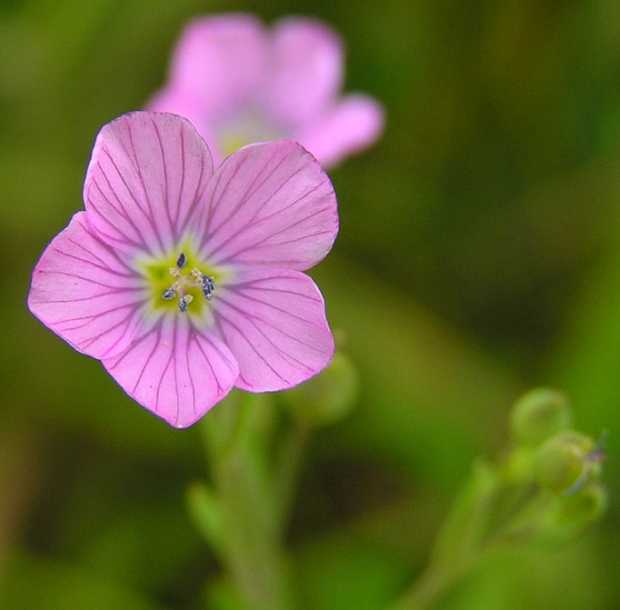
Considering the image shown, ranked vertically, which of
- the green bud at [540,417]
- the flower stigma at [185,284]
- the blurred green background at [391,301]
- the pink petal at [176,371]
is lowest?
the pink petal at [176,371]

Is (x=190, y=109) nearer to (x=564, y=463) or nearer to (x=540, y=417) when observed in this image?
(x=540, y=417)

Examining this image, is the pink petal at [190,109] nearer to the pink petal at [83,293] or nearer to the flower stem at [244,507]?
the flower stem at [244,507]

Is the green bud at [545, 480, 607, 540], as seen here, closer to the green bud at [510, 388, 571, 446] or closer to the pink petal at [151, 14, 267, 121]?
the green bud at [510, 388, 571, 446]

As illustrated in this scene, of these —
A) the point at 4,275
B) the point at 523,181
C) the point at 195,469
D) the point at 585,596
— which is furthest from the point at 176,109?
the point at 585,596

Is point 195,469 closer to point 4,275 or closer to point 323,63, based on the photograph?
point 4,275

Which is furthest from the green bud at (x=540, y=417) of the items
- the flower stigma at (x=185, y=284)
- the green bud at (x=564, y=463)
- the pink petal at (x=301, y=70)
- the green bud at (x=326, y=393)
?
the pink petal at (x=301, y=70)

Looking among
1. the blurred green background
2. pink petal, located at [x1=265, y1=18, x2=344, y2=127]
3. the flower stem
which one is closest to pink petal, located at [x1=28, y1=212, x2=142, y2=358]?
the flower stem

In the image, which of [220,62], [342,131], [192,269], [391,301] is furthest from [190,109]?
[192,269]
